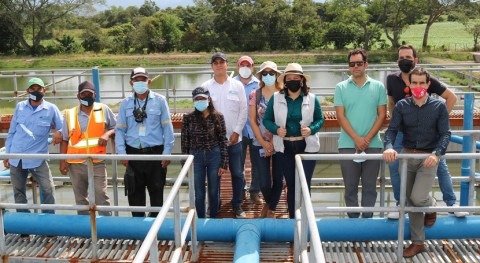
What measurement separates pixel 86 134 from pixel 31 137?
0.64 meters

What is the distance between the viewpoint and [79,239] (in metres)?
5.11

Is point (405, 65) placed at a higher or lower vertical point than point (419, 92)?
higher

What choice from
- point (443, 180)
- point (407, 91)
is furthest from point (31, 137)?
point (443, 180)

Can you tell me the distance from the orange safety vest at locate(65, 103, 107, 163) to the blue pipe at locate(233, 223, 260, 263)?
163 centimetres

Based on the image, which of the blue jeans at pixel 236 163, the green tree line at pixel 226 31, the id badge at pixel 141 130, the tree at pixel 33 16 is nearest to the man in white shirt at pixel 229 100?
the blue jeans at pixel 236 163

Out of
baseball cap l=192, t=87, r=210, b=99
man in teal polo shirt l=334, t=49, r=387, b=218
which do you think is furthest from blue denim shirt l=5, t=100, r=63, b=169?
man in teal polo shirt l=334, t=49, r=387, b=218

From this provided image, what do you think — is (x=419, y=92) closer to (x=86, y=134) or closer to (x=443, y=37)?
(x=86, y=134)

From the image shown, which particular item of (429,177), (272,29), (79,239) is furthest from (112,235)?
(272,29)

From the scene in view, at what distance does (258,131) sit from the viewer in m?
5.04

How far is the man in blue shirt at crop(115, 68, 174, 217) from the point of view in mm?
4906

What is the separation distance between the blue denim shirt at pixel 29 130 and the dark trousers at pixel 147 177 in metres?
0.99

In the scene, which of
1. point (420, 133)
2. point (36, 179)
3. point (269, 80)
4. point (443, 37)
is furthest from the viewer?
point (443, 37)

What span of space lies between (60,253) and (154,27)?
42703 mm

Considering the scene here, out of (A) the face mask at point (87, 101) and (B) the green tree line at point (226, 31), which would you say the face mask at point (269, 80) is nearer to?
(A) the face mask at point (87, 101)
